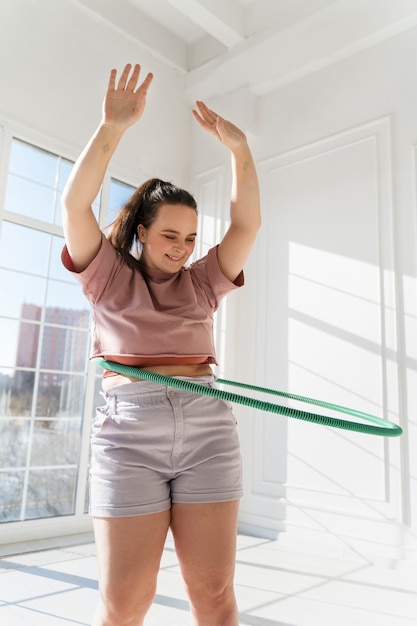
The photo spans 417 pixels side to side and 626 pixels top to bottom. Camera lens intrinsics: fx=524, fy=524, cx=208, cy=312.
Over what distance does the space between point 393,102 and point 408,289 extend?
1350 millimetres

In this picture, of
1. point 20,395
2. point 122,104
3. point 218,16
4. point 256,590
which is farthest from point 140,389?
point 218,16

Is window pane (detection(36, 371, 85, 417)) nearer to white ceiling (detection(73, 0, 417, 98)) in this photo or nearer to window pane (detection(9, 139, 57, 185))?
window pane (detection(9, 139, 57, 185))

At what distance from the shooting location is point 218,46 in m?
4.64

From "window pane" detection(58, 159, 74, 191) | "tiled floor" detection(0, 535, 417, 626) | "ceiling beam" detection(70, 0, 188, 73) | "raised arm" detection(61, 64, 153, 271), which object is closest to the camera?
"raised arm" detection(61, 64, 153, 271)

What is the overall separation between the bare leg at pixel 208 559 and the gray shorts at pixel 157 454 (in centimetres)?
3

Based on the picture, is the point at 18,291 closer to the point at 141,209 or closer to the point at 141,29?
the point at 141,209

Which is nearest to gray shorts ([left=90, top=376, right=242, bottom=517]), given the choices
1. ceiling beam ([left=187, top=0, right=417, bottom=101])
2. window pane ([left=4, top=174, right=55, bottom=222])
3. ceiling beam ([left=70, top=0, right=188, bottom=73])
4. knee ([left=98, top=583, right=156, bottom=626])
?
knee ([left=98, top=583, right=156, bottom=626])

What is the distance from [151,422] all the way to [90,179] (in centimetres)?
61

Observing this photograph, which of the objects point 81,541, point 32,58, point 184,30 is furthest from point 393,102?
point 81,541

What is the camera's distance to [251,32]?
14.3 feet

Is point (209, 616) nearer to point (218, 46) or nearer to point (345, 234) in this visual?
point (345, 234)

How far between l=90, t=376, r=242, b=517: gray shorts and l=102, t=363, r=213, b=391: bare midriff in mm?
41

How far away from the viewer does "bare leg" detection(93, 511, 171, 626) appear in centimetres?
118

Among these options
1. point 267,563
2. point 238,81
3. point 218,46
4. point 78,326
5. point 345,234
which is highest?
point 218,46
